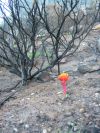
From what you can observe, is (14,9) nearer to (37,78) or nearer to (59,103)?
(37,78)

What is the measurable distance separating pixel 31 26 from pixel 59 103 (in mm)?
1264

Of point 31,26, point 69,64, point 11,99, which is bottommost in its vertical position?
point 69,64

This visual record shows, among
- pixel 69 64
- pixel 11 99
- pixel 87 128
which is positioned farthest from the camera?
pixel 69 64

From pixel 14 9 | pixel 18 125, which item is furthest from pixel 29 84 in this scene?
pixel 18 125

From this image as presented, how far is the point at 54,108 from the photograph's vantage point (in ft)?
13.5

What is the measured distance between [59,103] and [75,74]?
1.36 m

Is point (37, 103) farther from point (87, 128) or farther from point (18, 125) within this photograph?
point (87, 128)

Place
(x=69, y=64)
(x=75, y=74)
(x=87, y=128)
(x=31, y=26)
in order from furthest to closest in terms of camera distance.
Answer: (x=69, y=64) → (x=75, y=74) → (x=31, y=26) → (x=87, y=128)

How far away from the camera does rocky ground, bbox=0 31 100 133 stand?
384cm

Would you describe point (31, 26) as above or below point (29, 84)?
above

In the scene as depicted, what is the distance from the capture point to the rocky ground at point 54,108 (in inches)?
151

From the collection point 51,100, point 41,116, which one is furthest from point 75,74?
point 41,116

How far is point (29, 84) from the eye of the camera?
16.9 feet

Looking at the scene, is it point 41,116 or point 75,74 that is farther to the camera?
point 75,74
